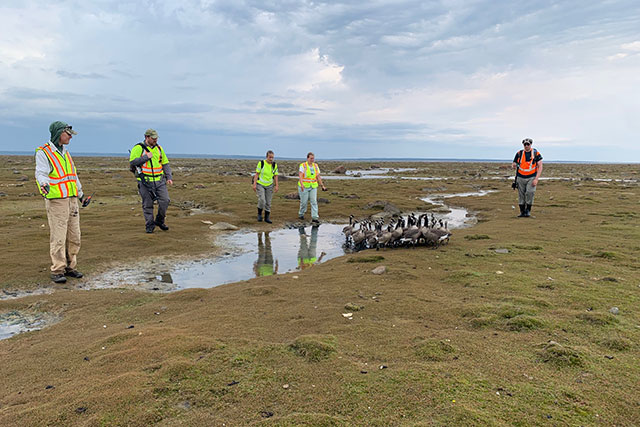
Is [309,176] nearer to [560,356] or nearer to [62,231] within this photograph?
[62,231]

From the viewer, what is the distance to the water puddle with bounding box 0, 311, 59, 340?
20.9ft

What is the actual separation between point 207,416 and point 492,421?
2.55 meters

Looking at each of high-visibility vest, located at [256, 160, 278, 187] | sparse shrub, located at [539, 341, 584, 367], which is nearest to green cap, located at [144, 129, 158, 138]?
high-visibility vest, located at [256, 160, 278, 187]

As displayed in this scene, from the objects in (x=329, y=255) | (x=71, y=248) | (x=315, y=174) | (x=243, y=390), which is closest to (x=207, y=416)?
(x=243, y=390)

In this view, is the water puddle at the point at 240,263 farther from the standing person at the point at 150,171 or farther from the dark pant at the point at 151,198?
the standing person at the point at 150,171

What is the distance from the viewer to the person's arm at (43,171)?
27.3ft

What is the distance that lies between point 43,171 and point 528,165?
16725 millimetres

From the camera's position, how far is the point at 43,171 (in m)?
8.40

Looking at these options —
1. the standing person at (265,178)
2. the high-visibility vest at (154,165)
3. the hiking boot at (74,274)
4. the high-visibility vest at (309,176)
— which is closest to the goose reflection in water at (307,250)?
the high-visibility vest at (309,176)

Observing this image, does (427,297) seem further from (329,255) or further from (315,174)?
(315,174)

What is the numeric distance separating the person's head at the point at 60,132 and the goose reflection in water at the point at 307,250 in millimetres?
6322

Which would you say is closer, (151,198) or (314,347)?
(314,347)

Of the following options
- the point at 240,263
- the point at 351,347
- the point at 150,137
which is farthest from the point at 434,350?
the point at 150,137

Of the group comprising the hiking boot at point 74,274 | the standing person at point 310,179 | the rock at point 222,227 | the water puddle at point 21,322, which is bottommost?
the water puddle at point 21,322
